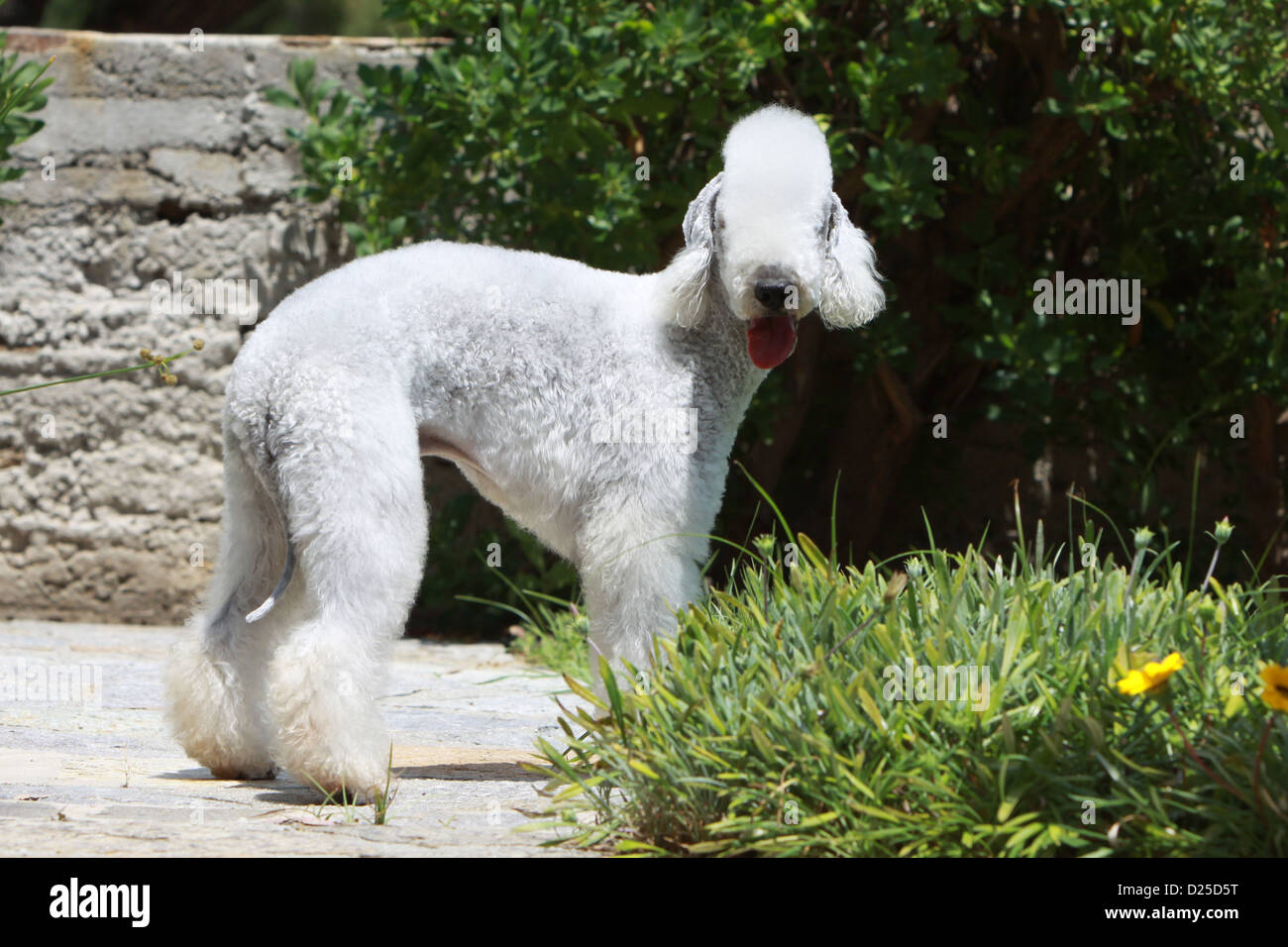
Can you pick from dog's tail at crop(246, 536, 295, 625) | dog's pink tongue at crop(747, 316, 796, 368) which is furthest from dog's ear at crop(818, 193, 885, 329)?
dog's tail at crop(246, 536, 295, 625)

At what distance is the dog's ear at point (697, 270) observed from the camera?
3629mm

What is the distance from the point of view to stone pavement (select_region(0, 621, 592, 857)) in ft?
9.09

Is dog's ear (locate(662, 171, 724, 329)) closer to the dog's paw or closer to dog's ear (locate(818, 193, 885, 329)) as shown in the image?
dog's ear (locate(818, 193, 885, 329))

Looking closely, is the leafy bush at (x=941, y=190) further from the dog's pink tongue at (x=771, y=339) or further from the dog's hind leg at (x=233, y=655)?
the dog's hind leg at (x=233, y=655)

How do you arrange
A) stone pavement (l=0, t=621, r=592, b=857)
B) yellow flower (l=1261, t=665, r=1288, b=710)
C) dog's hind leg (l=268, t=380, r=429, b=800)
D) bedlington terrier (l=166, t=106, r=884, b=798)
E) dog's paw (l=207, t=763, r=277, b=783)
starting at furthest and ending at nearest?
dog's paw (l=207, t=763, r=277, b=783), bedlington terrier (l=166, t=106, r=884, b=798), dog's hind leg (l=268, t=380, r=429, b=800), stone pavement (l=0, t=621, r=592, b=857), yellow flower (l=1261, t=665, r=1288, b=710)

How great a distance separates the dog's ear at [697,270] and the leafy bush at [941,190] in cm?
200

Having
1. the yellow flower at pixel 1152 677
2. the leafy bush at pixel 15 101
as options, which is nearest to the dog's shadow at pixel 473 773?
the yellow flower at pixel 1152 677

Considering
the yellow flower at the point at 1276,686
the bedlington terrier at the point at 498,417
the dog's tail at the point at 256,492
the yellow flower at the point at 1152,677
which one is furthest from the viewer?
the dog's tail at the point at 256,492

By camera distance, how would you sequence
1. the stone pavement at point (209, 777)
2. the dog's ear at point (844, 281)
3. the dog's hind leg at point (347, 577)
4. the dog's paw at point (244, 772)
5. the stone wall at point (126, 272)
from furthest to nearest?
1. the stone wall at point (126, 272)
2. the dog's ear at point (844, 281)
3. the dog's paw at point (244, 772)
4. the dog's hind leg at point (347, 577)
5. the stone pavement at point (209, 777)

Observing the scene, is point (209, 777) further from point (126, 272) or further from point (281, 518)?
point (126, 272)

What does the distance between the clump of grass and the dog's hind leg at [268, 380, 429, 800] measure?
469mm

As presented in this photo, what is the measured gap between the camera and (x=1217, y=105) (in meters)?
5.76

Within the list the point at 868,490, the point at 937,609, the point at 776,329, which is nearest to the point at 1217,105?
the point at 868,490
